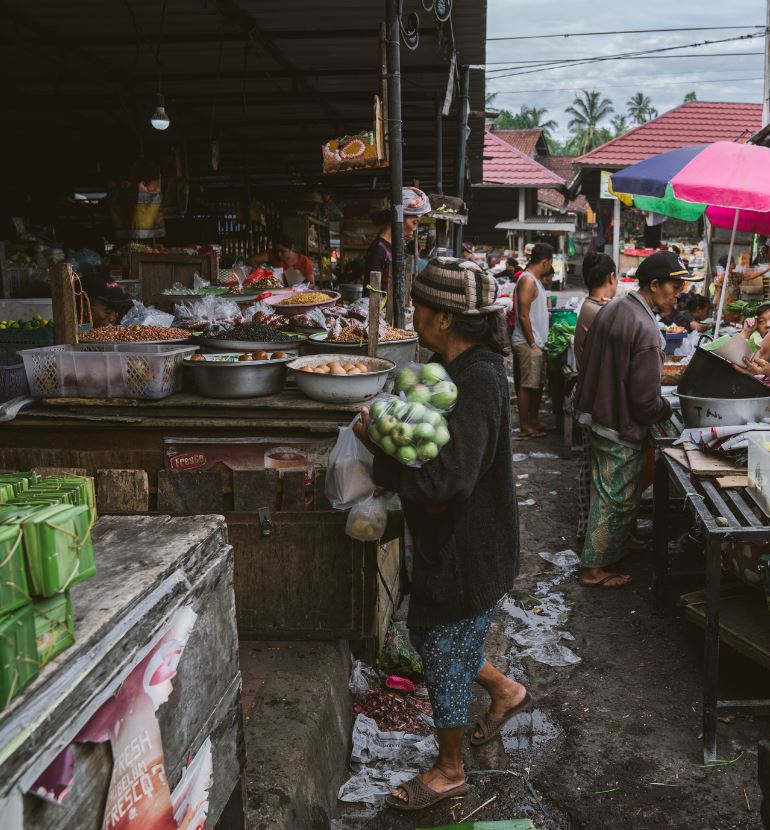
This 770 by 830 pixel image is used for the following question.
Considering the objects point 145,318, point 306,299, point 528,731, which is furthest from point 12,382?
Answer: point 528,731

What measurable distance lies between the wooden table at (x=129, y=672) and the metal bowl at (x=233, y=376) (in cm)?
162

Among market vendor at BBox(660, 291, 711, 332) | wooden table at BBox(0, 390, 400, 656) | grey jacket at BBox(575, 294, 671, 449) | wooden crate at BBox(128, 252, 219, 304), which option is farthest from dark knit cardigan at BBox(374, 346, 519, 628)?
market vendor at BBox(660, 291, 711, 332)

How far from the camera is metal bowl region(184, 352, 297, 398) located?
12.4 ft

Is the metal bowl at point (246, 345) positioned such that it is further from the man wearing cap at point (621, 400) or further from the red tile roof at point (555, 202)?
the red tile roof at point (555, 202)

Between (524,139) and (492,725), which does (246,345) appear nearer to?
(492,725)

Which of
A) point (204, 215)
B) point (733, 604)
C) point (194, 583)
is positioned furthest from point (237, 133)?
point (194, 583)

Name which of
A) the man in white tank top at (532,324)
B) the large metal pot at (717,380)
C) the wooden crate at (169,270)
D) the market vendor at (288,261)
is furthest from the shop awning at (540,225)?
the large metal pot at (717,380)

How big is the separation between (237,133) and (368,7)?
220 inches

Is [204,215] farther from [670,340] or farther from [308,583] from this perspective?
[308,583]

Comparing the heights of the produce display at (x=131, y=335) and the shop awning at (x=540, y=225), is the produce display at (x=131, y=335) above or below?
below

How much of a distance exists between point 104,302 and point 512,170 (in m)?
24.3

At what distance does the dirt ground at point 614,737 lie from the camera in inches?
121

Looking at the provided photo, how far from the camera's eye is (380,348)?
4621 mm

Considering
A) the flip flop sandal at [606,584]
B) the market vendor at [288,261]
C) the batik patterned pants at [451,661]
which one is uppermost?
the market vendor at [288,261]
